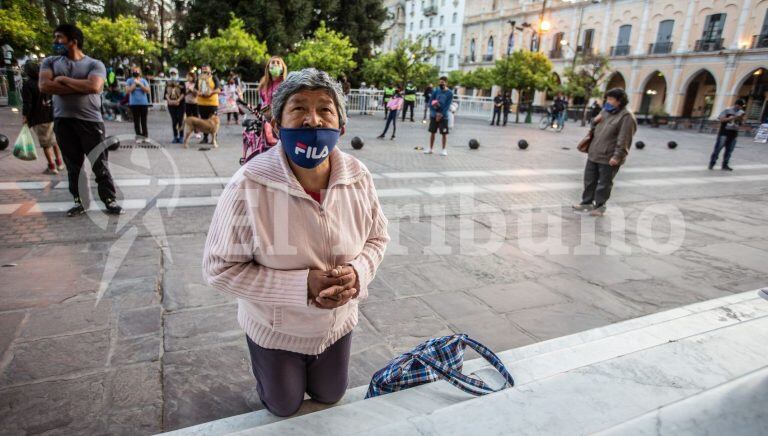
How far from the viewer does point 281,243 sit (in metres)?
1.72

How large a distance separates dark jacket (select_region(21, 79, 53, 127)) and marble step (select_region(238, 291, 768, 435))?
7.75 m

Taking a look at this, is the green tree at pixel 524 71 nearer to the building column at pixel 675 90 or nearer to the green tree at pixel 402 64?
the green tree at pixel 402 64

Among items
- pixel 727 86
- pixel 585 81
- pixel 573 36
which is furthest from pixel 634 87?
pixel 585 81

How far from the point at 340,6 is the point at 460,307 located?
30904 mm

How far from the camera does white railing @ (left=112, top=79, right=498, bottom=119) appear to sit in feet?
66.2

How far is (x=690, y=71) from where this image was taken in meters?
36.6

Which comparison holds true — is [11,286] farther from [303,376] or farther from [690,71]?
[690,71]

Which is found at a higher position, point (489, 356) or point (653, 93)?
point (653, 93)

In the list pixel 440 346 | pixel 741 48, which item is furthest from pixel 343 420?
pixel 741 48

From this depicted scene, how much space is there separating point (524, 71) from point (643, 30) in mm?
19540

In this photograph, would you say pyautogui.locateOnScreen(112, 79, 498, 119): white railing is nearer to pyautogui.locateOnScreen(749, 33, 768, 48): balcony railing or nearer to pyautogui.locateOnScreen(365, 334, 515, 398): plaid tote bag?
pyautogui.locateOnScreen(365, 334, 515, 398): plaid tote bag

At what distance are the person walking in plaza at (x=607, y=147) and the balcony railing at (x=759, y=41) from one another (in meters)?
37.2

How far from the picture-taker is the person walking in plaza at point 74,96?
4617 mm

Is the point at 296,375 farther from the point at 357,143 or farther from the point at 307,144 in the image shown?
the point at 357,143
